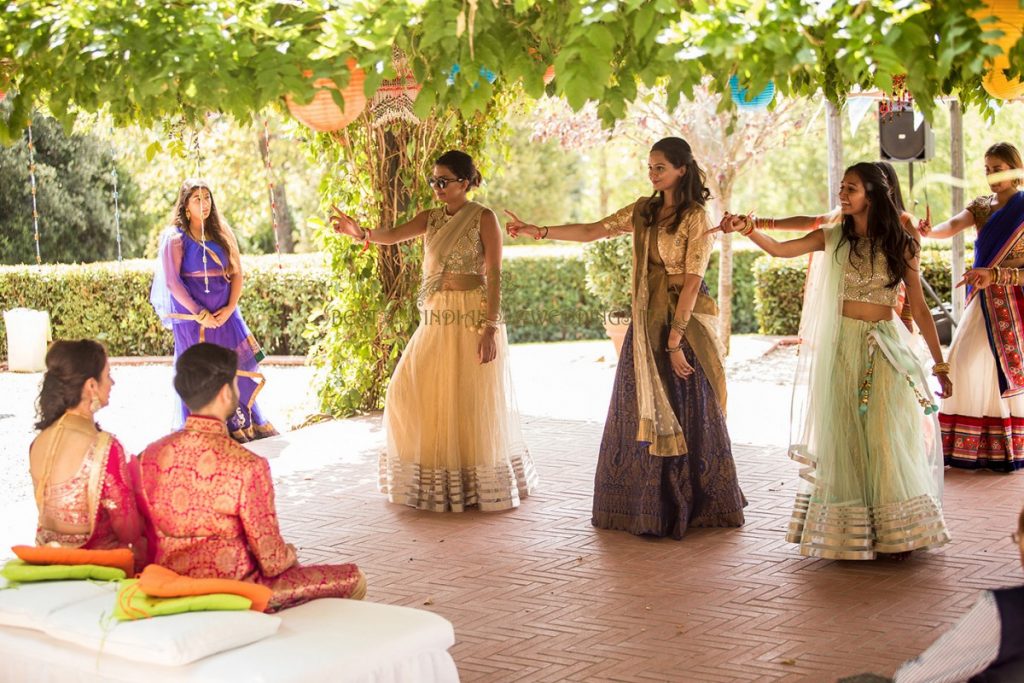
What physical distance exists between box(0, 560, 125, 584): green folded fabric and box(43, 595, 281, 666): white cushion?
313 mm

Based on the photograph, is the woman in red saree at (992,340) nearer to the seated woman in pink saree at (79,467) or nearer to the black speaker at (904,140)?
the black speaker at (904,140)

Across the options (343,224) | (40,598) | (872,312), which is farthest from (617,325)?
(40,598)

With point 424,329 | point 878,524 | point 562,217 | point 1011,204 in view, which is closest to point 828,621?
point 878,524

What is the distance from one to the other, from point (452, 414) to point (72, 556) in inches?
125

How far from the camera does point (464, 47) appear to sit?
4.48 m

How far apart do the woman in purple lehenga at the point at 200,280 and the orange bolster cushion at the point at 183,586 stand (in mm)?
4797

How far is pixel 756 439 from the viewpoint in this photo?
9383 mm

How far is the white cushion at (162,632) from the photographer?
3719 mm

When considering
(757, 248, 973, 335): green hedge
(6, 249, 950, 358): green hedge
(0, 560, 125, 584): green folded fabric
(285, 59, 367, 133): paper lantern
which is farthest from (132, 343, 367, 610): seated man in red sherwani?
(757, 248, 973, 335): green hedge

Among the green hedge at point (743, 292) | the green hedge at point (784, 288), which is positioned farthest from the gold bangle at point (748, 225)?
the green hedge at point (743, 292)

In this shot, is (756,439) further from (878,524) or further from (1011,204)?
(878,524)

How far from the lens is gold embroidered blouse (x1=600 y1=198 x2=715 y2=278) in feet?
21.2

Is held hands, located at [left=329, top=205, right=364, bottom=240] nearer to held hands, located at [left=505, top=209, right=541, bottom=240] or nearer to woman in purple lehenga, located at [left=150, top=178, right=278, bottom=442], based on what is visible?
held hands, located at [left=505, top=209, right=541, bottom=240]

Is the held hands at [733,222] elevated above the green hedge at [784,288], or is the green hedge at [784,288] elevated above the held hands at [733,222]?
the held hands at [733,222]
